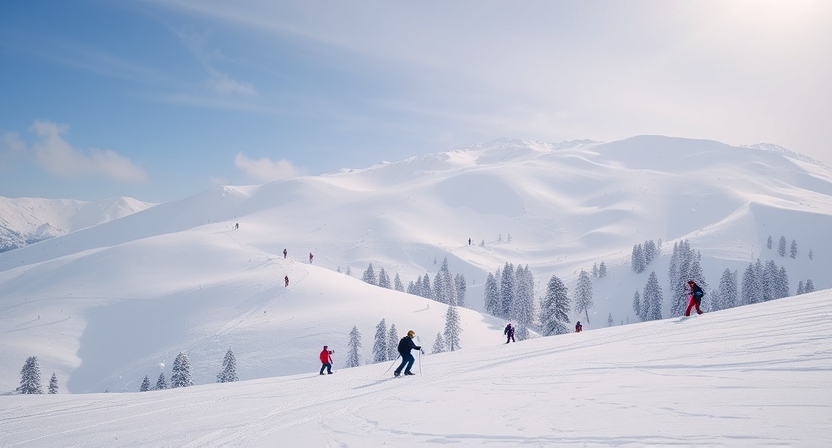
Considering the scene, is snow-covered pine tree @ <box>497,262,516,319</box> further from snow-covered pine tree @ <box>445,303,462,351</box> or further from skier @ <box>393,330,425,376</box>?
skier @ <box>393,330,425,376</box>

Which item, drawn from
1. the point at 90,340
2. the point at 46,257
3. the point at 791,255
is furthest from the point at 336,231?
the point at 791,255

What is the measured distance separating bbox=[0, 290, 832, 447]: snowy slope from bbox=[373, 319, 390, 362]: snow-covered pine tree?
106 feet

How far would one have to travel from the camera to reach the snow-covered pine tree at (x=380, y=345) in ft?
158

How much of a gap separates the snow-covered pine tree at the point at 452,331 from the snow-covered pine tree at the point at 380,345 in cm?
963

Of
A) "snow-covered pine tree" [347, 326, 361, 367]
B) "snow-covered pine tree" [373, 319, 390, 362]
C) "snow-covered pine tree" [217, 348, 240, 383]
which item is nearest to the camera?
"snow-covered pine tree" [217, 348, 240, 383]

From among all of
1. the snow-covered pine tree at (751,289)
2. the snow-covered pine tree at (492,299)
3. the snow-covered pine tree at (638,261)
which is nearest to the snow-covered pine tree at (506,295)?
the snow-covered pine tree at (492,299)

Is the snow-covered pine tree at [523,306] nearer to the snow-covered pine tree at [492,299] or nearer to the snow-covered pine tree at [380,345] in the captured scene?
the snow-covered pine tree at [492,299]

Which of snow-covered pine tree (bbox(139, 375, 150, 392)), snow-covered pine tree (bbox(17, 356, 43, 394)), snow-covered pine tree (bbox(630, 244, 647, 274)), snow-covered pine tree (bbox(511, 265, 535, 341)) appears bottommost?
snow-covered pine tree (bbox(139, 375, 150, 392))

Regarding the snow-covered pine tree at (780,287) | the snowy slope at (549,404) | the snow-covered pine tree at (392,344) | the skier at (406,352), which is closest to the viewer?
the snowy slope at (549,404)

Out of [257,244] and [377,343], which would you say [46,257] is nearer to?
[257,244]

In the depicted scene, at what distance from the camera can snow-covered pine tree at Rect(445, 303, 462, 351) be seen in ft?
181

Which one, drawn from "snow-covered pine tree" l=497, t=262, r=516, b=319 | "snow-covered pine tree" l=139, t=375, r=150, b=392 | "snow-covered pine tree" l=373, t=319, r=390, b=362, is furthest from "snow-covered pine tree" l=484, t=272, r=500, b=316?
"snow-covered pine tree" l=139, t=375, r=150, b=392

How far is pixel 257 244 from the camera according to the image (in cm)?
15200

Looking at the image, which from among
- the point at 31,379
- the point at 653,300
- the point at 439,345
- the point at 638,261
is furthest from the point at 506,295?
the point at 31,379
